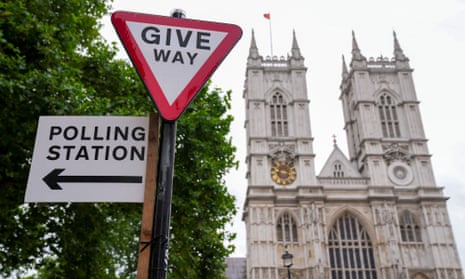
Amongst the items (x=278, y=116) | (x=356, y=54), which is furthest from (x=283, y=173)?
(x=356, y=54)

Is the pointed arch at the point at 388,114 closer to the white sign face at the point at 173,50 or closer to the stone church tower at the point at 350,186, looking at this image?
the stone church tower at the point at 350,186

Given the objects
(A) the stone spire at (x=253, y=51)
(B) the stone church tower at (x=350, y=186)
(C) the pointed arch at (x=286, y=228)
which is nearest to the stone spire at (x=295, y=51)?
(B) the stone church tower at (x=350, y=186)

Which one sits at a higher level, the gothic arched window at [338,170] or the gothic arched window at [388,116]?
the gothic arched window at [388,116]

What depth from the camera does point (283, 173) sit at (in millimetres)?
34156

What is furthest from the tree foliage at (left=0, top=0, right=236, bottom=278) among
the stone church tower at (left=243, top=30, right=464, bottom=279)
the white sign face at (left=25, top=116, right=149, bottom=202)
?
the stone church tower at (left=243, top=30, right=464, bottom=279)

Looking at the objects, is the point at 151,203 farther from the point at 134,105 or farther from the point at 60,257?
the point at 60,257

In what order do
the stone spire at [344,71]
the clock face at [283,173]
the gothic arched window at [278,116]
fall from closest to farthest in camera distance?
the clock face at [283,173] → the gothic arched window at [278,116] → the stone spire at [344,71]

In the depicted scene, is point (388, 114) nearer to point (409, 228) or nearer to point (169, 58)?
point (409, 228)

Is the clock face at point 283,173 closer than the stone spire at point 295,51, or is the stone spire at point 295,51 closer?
the clock face at point 283,173

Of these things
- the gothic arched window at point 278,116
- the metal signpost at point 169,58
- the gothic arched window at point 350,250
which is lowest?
the metal signpost at point 169,58

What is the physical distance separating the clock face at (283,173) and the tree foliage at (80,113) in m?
21.7

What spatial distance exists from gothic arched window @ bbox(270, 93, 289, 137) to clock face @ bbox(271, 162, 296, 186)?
282 cm

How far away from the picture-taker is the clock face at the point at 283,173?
33875mm

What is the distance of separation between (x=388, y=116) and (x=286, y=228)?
1362cm
